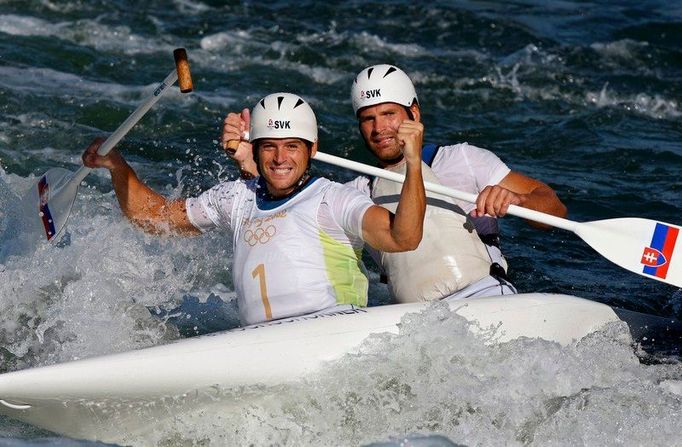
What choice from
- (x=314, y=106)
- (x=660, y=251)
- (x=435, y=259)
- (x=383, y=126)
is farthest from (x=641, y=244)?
(x=314, y=106)

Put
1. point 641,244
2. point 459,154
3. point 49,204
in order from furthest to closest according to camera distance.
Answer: point 49,204 → point 641,244 → point 459,154

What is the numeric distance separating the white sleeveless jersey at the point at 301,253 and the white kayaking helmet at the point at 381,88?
0.59 m

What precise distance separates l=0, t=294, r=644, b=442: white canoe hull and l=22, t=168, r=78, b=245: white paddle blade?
6.04 feet

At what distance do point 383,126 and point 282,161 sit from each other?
0.68 metres

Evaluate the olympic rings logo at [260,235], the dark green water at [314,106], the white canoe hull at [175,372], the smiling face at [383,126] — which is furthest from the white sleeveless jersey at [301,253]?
the dark green water at [314,106]

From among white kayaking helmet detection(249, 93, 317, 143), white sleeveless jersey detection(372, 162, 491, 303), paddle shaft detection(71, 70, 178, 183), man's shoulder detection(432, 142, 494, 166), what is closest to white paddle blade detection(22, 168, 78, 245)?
paddle shaft detection(71, 70, 178, 183)

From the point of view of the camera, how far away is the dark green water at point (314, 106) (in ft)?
22.9

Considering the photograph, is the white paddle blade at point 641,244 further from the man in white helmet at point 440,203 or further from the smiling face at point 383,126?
the smiling face at point 383,126

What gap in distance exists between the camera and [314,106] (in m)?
11.3

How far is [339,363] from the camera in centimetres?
526

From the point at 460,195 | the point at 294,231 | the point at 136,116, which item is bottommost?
the point at 294,231

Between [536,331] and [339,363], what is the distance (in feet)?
3.79

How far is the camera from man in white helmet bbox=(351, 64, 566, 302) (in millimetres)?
5977

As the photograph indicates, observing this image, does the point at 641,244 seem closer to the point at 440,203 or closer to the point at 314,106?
the point at 440,203
